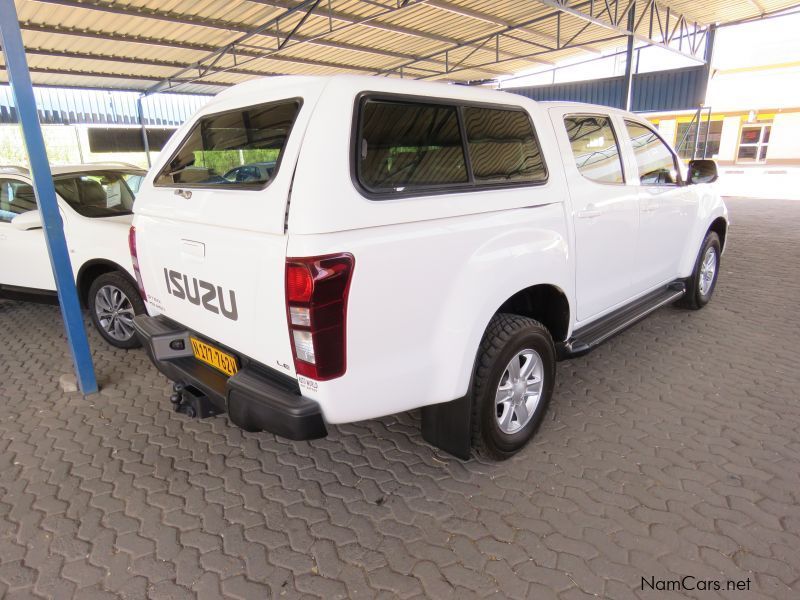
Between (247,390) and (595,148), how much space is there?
8.59 ft

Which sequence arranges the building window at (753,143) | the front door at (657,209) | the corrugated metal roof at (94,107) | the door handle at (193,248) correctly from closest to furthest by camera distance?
the door handle at (193,248) → the front door at (657,209) → the corrugated metal roof at (94,107) → the building window at (753,143)

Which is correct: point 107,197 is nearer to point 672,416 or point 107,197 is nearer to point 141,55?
point 672,416

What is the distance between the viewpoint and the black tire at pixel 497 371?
253cm

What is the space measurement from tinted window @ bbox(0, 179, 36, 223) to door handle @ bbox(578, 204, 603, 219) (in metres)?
4.98

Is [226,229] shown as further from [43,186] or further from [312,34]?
[312,34]

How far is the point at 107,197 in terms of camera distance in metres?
4.91

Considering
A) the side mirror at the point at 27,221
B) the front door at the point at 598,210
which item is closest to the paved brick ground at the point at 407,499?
the front door at the point at 598,210

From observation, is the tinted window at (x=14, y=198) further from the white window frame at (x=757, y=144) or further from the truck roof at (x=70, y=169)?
the white window frame at (x=757, y=144)

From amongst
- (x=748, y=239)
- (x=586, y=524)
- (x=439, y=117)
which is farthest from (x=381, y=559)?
(x=748, y=239)

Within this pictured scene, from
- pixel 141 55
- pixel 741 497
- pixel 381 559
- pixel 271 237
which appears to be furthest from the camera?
pixel 141 55

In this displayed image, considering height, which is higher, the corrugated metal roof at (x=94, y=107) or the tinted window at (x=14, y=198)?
the corrugated metal roof at (x=94, y=107)

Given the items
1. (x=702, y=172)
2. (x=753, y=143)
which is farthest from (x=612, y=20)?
(x=753, y=143)

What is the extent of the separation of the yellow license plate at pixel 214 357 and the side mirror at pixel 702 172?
13.3 feet

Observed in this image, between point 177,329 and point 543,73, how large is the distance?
785 inches
